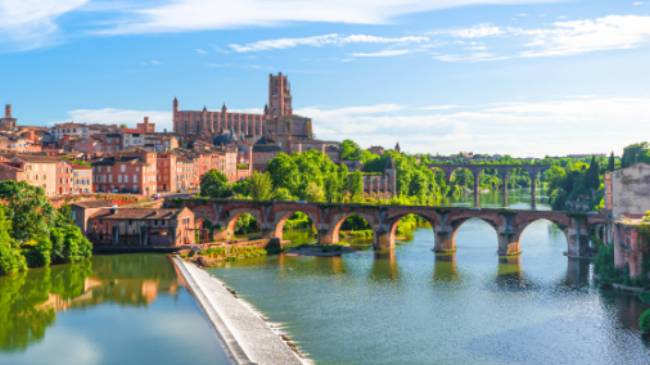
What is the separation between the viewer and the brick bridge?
57938 mm

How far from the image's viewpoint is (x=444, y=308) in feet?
137

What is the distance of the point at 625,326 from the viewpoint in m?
37.1

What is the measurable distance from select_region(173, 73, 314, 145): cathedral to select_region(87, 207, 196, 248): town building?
69.7 meters

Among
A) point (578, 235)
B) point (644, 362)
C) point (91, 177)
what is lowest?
point (644, 362)

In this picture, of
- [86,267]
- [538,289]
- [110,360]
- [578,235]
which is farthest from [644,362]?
[86,267]

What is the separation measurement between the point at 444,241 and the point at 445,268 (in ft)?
25.4

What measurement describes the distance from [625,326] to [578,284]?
440 inches

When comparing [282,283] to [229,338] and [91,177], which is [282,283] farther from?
[91,177]

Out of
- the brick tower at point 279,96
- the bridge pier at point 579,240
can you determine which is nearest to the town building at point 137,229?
the bridge pier at point 579,240

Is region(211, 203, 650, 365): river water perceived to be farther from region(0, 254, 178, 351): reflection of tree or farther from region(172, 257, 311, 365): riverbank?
region(0, 254, 178, 351): reflection of tree

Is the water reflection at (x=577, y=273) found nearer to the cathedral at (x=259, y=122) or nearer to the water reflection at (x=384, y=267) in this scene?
the water reflection at (x=384, y=267)

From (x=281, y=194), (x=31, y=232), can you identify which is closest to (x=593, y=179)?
(x=281, y=194)

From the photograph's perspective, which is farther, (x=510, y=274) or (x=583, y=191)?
(x=583, y=191)

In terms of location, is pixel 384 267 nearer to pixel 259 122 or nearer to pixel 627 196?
pixel 627 196
